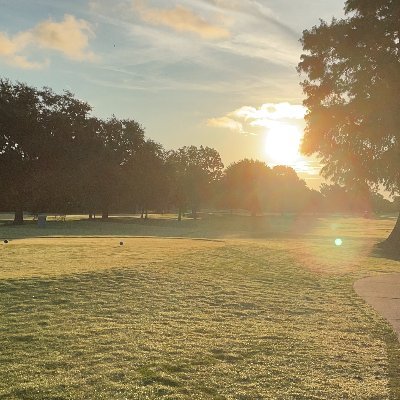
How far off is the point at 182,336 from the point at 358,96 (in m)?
27.2

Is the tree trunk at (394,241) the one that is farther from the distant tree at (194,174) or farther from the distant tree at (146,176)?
the distant tree at (194,174)

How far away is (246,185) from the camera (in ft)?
333

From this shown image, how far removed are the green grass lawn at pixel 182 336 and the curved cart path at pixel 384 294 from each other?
1.30 ft

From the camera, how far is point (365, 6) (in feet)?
104

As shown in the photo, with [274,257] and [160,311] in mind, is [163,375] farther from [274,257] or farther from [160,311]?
[274,257]

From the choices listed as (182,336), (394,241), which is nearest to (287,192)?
(394,241)

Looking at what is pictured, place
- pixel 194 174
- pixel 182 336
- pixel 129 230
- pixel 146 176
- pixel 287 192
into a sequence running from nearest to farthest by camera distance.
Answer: pixel 182 336, pixel 129 230, pixel 146 176, pixel 194 174, pixel 287 192

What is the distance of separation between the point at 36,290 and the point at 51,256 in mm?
6960

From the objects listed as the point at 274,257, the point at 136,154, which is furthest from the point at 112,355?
the point at 136,154

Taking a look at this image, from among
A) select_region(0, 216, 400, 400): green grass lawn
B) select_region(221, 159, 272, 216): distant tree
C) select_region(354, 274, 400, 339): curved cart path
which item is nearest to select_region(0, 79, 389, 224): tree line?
select_region(221, 159, 272, 216): distant tree

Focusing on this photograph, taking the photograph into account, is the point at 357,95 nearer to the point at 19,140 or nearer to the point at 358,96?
the point at 358,96

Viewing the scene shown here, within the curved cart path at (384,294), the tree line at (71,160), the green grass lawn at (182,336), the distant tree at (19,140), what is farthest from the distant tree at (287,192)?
the green grass lawn at (182,336)

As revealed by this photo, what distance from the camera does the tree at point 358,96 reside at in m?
30.3

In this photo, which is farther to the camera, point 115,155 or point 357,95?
point 115,155
